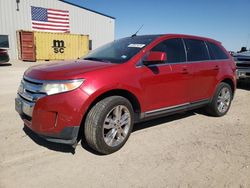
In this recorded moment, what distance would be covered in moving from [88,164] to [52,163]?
469 mm

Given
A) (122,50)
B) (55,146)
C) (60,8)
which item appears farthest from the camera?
(60,8)

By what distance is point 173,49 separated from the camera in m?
4.42

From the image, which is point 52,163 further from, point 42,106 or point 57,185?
point 42,106

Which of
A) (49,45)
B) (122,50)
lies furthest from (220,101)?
(49,45)

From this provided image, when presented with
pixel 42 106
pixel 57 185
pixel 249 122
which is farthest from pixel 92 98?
pixel 249 122

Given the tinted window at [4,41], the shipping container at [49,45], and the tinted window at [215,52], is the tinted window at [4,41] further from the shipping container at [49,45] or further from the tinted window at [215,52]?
the tinted window at [215,52]

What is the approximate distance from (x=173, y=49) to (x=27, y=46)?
20.4 m

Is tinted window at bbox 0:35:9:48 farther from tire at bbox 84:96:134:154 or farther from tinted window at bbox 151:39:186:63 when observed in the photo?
tire at bbox 84:96:134:154

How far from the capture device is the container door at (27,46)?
858 inches

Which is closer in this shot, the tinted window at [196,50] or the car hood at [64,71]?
the car hood at [64,71]

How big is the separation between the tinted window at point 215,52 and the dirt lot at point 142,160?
1.62 meters

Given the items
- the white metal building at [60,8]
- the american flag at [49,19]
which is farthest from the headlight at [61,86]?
the american flag at [49,19]

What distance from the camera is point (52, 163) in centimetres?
320

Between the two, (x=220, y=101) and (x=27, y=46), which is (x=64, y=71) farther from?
(x=27, y=46)
